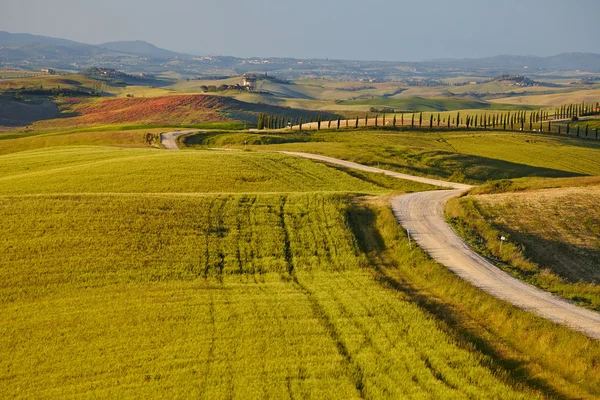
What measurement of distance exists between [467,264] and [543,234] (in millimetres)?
8946

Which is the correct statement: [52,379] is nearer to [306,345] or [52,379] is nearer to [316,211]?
[306,345]

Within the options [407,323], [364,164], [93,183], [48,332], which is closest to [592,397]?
[407,323]

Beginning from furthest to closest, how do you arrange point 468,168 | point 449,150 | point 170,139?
point 170,139 → point 449,150 → point 468,168

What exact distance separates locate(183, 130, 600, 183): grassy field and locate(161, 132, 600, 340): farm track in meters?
23.6

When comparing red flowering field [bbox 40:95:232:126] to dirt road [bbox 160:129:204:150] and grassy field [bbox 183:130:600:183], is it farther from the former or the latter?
grassy field [bbox 183:130:600:183]

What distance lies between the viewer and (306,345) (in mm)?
23125

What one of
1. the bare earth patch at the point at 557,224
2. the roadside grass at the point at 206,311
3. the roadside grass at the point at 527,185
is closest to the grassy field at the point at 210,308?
the roadside grass at the point at 206,311

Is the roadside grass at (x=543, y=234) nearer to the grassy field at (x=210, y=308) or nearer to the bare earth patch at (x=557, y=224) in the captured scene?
the bare earth patch at (x=557, y=224)

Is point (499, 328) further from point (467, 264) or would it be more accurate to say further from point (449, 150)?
point (449, 150)

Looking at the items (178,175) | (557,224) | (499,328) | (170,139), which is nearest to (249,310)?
(499,328)

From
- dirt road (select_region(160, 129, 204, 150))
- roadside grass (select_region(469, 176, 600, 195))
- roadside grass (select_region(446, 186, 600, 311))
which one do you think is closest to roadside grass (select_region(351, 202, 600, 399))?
roadside grass (select_region(446, 186, 600, 311))

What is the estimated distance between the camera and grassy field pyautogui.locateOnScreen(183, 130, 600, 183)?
7219 cm

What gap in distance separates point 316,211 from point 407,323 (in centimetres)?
1718

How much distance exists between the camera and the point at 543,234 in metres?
38.0
